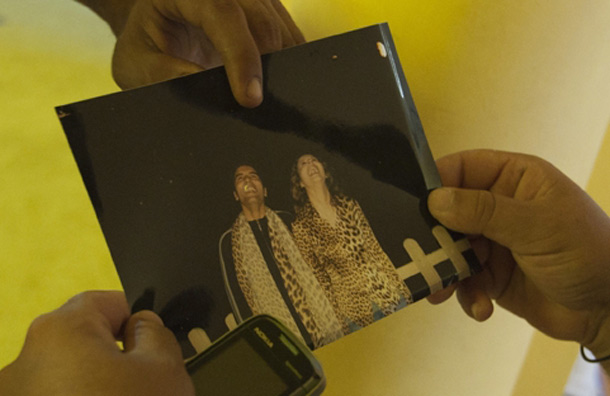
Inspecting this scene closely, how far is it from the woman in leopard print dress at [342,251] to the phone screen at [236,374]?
10 centimetres

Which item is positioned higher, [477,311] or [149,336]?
[149,336]

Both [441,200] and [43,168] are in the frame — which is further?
[43,168]

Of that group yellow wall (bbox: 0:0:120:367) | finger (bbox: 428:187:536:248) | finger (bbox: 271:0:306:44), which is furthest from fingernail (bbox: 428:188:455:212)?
yellow wall (bbox: 0:0:120:367)

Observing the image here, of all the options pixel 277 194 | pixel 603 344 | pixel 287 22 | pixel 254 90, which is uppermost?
pixel 287 22

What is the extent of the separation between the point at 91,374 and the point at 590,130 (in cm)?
72

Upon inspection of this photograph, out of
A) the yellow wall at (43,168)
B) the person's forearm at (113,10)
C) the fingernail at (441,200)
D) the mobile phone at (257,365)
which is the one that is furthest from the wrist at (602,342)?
the person's forearm at (113,10)

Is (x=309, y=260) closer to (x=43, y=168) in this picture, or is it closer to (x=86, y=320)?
(x=86, y=320)

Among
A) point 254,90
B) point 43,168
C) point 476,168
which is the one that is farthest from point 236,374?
point 43,168

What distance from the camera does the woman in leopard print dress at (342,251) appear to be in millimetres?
490

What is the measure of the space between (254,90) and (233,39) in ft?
0.22

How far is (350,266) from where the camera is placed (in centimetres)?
50

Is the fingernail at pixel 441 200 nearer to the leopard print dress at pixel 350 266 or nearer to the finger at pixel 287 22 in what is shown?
the leopard print dress at pixel 350 266

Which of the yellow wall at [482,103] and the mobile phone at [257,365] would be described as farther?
the yellow wall at [482,103]

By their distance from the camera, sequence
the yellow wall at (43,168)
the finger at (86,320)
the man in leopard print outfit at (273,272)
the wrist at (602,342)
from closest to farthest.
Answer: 1. the finger at (86,320)
2. the man in leopard print outfit at (273,272)
3. the wrist at (602,342)
4. the yellow wall at (43,168)
